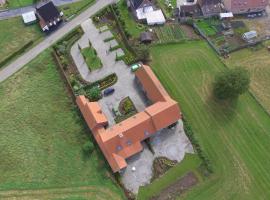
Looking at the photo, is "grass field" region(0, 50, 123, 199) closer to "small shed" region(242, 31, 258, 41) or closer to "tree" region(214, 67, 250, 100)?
"tree" region(214, 67, 250, 100)

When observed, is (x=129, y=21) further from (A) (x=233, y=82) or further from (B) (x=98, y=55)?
(A) (x=233, y=82)

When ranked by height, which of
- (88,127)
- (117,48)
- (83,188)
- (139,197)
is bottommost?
(139,197)

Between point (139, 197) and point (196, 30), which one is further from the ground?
point (196, 30)

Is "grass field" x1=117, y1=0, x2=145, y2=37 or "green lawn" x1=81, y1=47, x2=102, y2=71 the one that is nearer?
"green lawn" x1=81, y1=47, x2=102, y2=71

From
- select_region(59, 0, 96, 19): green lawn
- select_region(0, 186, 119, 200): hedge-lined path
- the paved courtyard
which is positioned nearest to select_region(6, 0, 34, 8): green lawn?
select_region(59, 0, 96, 19): green lawn

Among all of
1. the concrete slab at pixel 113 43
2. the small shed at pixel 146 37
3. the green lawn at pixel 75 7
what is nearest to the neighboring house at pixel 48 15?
the green lawn at pixel 75 7

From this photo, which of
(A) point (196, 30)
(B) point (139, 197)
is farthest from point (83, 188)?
(A) point (196, 30)

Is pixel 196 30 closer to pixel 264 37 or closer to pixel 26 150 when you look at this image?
pixel 264 37
